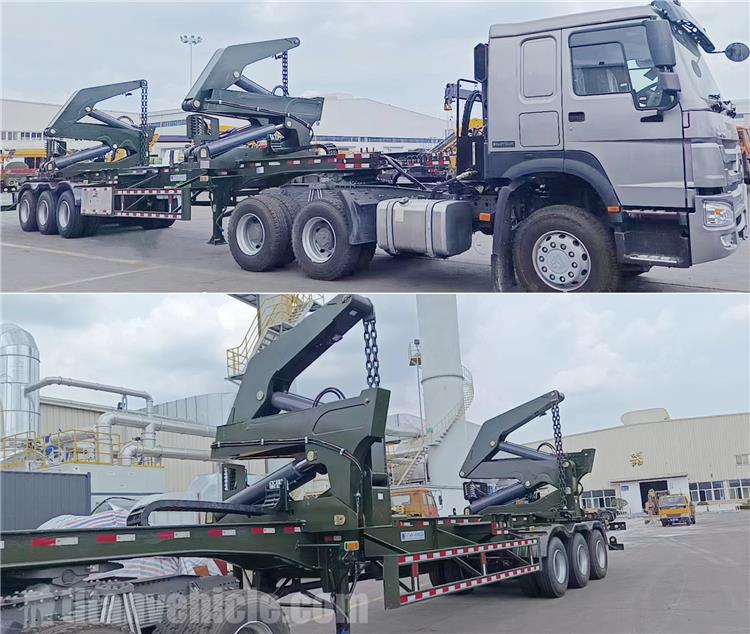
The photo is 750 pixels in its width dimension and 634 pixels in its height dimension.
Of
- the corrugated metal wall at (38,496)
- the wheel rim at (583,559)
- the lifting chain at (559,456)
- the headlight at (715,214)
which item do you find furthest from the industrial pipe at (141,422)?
the headlight at (715,214)

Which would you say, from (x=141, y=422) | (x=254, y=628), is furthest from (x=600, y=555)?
(x=141, y=422)

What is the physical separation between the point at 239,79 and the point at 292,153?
7.02 ft

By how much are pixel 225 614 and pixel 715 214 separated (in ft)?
20.9

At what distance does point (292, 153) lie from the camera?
13523mm

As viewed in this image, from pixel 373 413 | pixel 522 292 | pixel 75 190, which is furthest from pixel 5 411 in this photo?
pixel 373 413

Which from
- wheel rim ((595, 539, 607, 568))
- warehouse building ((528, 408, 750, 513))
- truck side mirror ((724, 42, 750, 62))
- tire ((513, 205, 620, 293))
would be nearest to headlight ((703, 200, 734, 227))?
tire ((513, 205, 620, 293))

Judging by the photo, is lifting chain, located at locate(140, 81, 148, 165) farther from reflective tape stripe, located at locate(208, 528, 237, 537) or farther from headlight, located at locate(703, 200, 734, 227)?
reflective tape stripe, located at locate(208, 528, 237, 537)

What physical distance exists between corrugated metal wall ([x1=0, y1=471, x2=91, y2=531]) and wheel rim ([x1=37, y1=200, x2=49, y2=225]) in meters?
6.99

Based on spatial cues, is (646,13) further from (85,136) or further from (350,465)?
(85,136)

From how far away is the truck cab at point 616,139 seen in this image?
27.8ft

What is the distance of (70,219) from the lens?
17469 mm

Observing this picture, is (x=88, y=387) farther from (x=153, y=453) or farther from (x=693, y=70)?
(x=693, y=70)

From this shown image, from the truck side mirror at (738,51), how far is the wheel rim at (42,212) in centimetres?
1451

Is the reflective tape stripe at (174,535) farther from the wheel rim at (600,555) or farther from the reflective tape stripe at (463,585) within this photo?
the wheel rim at (600,555)
